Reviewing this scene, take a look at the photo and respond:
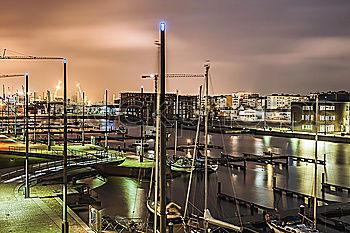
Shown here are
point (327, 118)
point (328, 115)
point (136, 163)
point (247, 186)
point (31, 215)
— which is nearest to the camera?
point (31, 215)

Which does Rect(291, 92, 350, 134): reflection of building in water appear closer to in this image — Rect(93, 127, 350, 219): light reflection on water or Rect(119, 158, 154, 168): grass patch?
Rect(93, 127, 350, 219): light reflection on water

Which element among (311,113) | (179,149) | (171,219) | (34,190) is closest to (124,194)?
(34,190)

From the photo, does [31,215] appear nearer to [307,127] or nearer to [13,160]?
[13,160]

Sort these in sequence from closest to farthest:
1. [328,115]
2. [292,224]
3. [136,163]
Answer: [292,224] < [136,163] < [328,115]

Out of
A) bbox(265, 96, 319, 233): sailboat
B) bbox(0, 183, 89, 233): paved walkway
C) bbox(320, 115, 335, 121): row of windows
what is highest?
bbox(320, 115, 335, 121): row of windows

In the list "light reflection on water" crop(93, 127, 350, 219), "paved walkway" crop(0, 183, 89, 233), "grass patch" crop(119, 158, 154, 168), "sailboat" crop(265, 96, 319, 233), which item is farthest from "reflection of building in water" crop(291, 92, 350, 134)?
"paved walkway" crop(0, 183, 89, 233)

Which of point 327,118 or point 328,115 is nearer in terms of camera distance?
point 327,118

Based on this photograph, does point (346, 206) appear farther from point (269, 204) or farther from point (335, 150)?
point (335, 150)

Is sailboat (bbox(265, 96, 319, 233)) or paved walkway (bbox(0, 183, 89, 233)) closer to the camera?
paved walkway (bbox(0, 183, 89, 233))

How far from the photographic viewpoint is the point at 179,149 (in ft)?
200

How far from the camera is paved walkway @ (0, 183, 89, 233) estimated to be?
15.0 m

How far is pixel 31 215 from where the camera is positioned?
16688 millimetres

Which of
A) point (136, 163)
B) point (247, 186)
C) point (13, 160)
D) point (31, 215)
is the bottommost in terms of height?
point (247, 186)

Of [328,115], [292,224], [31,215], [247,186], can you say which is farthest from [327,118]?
[31,215]
